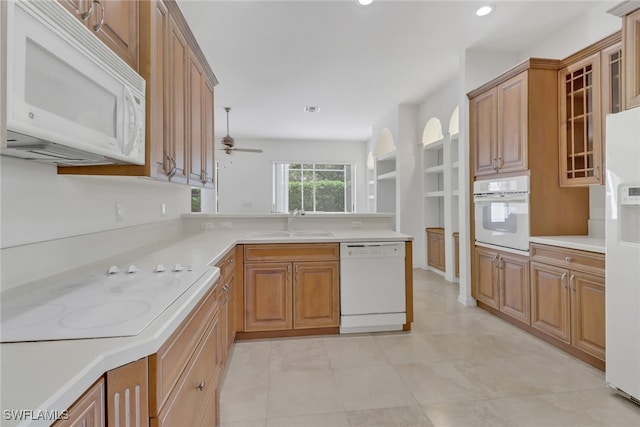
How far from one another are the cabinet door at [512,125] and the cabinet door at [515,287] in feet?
2.87

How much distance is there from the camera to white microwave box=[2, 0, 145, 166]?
700 mm

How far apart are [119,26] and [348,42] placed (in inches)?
103

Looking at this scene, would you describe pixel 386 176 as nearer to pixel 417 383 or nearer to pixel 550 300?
pixel 550 300

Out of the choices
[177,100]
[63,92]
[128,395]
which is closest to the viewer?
[128,395]

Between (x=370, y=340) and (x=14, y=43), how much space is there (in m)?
2.77

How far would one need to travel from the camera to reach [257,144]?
827 cm

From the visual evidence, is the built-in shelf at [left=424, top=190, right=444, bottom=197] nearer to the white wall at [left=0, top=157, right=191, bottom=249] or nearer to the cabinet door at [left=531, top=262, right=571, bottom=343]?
the cabinet door at [left=531, top=262, right=571, bottom=343]

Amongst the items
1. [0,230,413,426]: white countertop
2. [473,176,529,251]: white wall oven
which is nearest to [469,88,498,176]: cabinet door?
[473,176,529,251]: white wall oven

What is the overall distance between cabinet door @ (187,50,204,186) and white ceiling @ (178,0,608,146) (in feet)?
2.57

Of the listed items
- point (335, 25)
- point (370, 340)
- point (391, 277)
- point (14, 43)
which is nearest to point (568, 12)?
point (335, 25)

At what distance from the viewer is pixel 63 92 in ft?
2.82

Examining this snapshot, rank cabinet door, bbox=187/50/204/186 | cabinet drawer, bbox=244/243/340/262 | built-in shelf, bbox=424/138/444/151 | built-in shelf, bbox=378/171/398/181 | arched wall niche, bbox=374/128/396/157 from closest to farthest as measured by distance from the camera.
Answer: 1. cabinet door, bbox=187/50/204/186
2. cabinet drawer, bbox=244/243/340/262
3. built-in shelf, bbox=424/138/444/151
4. built-in shelf, bbox=378/171/398/181
5. arched wall niche, bbox=374/128/396/157

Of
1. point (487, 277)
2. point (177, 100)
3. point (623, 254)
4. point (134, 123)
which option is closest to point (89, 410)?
point (134, 123)

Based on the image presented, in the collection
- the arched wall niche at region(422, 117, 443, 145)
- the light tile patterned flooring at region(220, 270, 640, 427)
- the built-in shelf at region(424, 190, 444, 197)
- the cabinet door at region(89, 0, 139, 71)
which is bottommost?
the light tile patterned flooring at region(220, 270, 640, 427)
